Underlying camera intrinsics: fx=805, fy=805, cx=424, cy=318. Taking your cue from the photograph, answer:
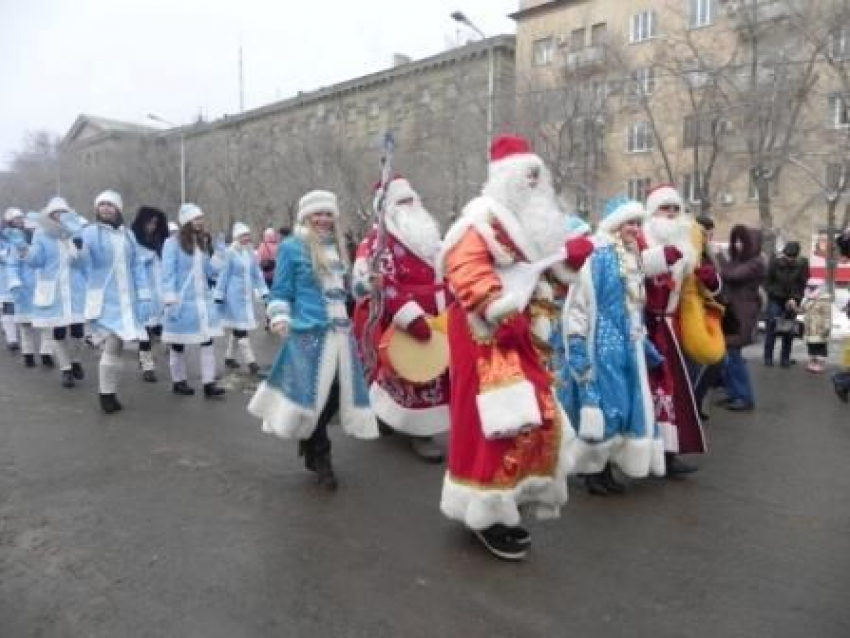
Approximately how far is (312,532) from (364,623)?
1.13 m

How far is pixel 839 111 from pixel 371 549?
21.7 metres

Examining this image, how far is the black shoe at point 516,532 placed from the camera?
160 inches

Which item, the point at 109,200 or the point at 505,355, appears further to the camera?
the point at 109,200

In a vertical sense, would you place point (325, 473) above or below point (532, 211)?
below

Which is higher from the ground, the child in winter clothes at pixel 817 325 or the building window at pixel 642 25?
the building window at pixel 642 25

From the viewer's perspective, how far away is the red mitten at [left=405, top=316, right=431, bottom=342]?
557 cm

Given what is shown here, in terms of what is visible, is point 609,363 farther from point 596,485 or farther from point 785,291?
point 785,291

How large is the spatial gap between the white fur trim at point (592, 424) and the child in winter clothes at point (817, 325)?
23.0 feet

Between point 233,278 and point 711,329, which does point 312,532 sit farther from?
point 233,278


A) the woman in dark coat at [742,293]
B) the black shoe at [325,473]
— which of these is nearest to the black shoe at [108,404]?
the black shoe at [325,473]

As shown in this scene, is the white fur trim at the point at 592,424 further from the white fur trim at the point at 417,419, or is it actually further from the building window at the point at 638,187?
the building window at the point at 638,187

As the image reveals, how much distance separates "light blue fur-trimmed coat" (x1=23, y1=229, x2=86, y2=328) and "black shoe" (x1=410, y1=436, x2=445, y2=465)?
4.88 metres

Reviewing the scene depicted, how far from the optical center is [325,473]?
5.28 meters

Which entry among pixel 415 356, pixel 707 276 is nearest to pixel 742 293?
pixel 707 276
